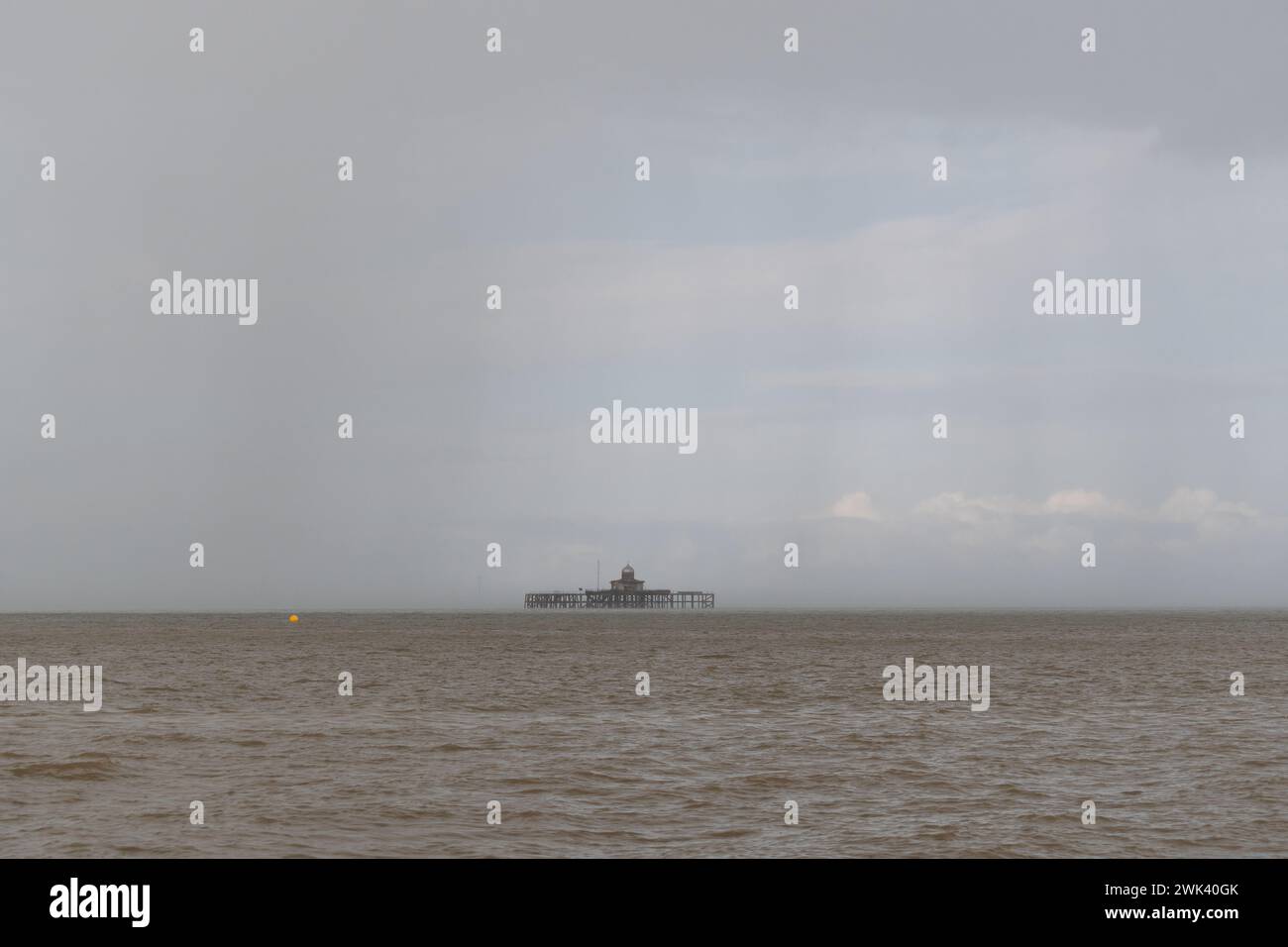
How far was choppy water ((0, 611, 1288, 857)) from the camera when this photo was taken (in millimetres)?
19312

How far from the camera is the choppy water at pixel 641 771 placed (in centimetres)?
1931

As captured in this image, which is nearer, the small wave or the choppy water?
the choppy water

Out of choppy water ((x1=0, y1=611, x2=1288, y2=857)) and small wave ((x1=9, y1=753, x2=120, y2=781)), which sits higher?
small wave ((x1=9, y1=753, x2=120, y2=781))

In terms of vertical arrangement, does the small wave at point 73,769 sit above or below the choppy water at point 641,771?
above

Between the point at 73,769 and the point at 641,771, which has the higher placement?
the point at 73,769

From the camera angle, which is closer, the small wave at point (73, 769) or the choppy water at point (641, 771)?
the choppy water at point (641, 771)

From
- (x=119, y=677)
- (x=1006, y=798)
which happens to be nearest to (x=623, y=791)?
(x=1006, y=798)

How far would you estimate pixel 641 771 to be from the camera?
86.2 feet
